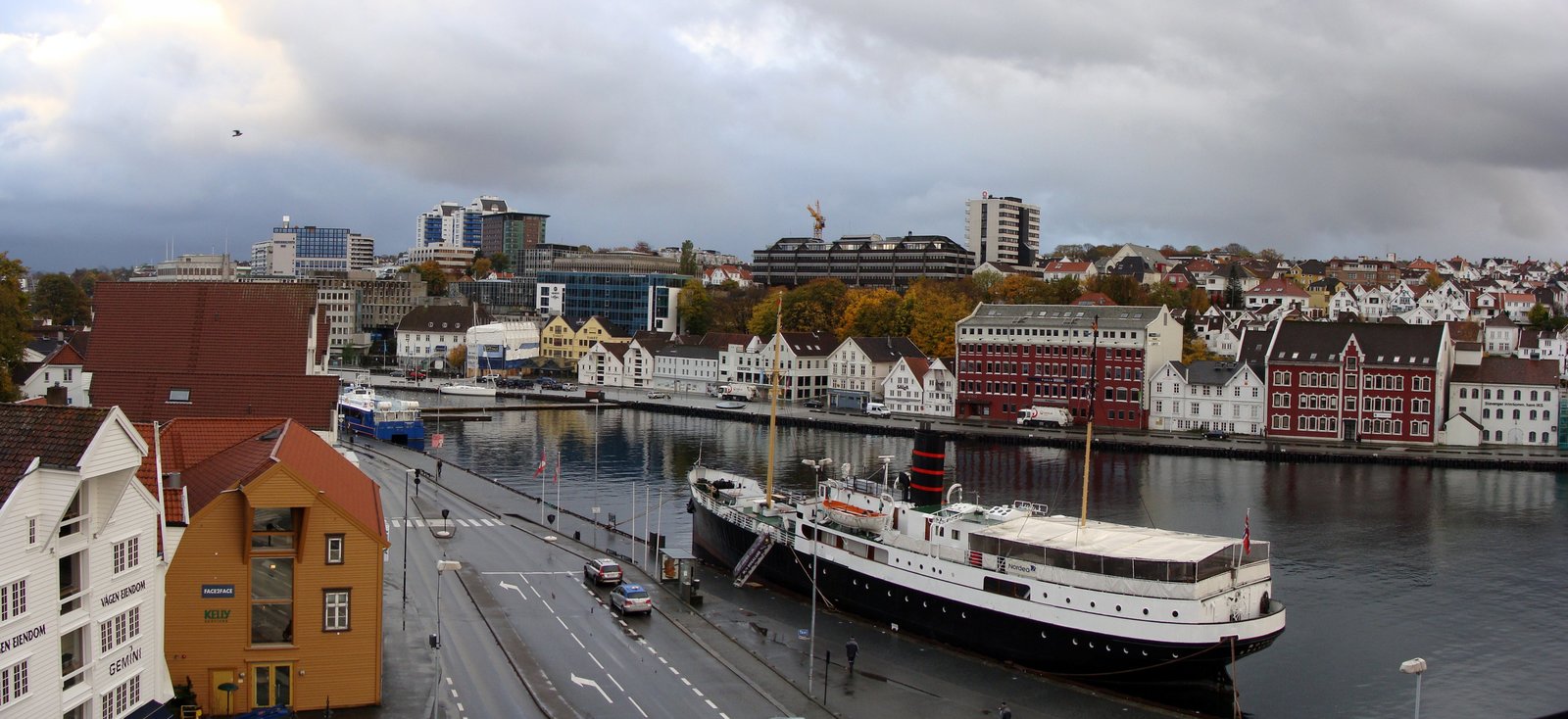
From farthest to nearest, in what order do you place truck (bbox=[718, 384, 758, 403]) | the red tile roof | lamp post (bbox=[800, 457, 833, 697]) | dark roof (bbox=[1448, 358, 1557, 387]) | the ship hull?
truck (bbox=[718, 384, 758, 403]) → dark roof (bbox=[1448, 358, 1557, 387]) → the red tile roof → the ship hull → lamp post (bbox=[800, 457, 833, 697])

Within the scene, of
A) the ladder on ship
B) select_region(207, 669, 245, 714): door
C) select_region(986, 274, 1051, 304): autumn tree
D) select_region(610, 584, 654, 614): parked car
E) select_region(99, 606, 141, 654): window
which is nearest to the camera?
select_region(99, 606, 141, 654): window

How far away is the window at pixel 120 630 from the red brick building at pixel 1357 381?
6630cm

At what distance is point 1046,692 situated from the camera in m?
26.7

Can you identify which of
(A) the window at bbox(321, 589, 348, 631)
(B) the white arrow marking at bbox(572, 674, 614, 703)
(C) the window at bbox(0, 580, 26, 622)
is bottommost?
(B) the white arrow marking at bbox(572, 674, 614, 703)

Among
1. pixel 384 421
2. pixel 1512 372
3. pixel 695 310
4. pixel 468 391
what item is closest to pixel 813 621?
pixel 384 421

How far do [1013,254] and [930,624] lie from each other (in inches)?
5576

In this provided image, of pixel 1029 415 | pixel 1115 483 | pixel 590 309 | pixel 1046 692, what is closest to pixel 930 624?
pixel 1046 692

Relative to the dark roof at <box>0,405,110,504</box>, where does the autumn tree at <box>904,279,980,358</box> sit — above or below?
above

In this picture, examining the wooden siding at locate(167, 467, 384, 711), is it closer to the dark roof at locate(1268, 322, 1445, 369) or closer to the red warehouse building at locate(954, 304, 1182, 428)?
the red warehouse building at locate(954, 304, 1182, 428)

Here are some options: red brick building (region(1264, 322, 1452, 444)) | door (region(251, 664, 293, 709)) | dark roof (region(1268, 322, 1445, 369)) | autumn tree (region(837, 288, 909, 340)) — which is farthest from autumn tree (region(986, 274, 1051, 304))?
door (region(251, 664, 293, 709))

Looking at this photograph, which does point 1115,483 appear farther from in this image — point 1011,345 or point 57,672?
point 57,672

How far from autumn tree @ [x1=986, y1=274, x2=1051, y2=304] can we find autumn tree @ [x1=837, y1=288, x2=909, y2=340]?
7740mm

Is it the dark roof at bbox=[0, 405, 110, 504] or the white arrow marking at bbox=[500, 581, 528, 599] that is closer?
the dark roof at bbox=[0, 405, 110, 504]

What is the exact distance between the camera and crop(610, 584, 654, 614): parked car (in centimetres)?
2936
